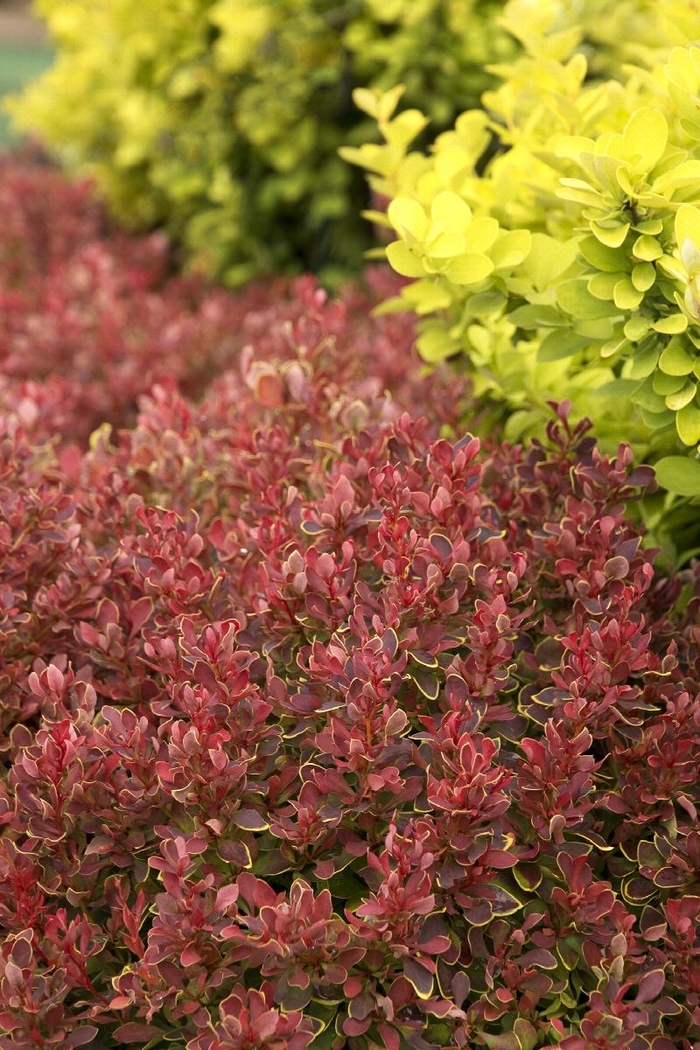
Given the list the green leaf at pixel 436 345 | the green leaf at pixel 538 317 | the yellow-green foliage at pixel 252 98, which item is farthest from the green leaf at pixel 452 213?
the yellow-green foliage at pixel 252 98

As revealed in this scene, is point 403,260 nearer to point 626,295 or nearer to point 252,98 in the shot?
point 626,295

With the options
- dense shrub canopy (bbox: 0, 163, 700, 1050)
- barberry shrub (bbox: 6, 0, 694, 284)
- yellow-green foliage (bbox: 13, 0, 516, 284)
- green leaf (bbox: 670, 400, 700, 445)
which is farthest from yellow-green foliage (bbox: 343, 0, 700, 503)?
yellow-green foliage (bbox: 13, 0, 516, 284)

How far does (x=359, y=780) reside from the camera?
1.67 meters

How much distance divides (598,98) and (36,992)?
6.68 ft

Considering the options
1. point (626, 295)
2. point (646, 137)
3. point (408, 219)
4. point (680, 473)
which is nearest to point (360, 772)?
point (680, 473)

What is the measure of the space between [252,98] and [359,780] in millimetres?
3430

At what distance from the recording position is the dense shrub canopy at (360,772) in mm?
1567

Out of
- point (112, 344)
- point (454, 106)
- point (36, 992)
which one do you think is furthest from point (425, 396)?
point (454, 106)

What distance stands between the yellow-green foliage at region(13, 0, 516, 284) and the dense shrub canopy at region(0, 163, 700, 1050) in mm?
2615

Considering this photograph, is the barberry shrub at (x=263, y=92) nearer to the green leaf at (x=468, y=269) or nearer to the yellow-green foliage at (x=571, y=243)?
the yellow-green foliage at (x=571, y=243)

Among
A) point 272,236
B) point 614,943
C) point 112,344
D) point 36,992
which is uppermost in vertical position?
point 36,992

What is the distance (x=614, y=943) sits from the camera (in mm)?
1584

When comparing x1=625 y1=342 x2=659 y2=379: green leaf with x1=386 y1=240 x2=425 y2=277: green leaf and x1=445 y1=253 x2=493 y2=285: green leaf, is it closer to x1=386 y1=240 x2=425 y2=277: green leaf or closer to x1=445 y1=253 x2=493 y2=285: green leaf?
x1=445 y1=253 x2=493 y2=285: green leaf

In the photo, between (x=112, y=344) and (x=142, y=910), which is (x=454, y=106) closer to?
(x=112, y=344)
